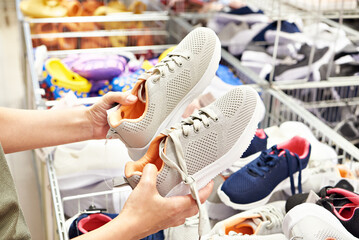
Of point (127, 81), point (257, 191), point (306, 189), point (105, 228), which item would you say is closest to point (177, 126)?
point (105, 228)

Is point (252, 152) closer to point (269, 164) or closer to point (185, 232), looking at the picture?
point (269, 164)

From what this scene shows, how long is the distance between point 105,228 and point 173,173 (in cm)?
18

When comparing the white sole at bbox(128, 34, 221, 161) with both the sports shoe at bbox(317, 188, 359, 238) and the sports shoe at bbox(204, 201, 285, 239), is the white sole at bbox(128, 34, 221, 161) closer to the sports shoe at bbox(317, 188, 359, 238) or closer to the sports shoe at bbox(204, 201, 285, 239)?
the sports shoe at bbox(204, 201, 285, 239)

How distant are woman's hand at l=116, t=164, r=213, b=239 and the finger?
0.67 ft

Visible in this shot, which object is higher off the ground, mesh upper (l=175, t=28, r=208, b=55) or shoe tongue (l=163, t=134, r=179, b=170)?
mesh upper (l=175, t=28, r=208, b=55)

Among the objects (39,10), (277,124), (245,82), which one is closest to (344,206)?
(277,124)

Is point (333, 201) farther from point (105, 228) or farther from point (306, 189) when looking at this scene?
point (105, 228)

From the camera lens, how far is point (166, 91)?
102 cm

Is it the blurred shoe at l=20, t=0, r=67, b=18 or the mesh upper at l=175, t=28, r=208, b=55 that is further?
the blurred shoe at l=20, t=0, r=67, b=18

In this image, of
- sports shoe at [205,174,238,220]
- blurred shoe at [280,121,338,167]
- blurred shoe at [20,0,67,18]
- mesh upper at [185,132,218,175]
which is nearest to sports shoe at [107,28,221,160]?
mesh upper at [185,132,218,175]

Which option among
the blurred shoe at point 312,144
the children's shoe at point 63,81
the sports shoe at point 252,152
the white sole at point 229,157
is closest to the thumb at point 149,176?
the white sole at point 229,157

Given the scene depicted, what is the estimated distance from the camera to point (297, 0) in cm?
207

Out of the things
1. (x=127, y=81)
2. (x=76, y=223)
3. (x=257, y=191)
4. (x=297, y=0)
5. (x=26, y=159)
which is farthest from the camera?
(x=26, y=159)

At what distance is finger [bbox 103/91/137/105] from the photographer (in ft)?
3.36
